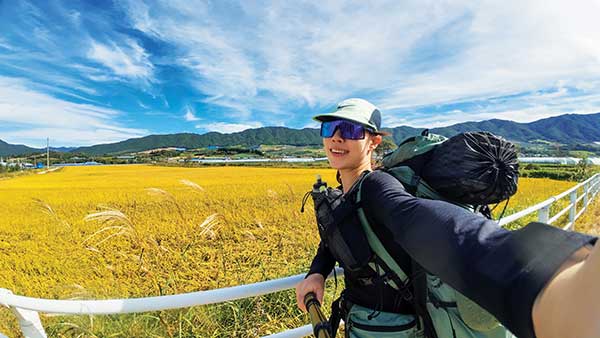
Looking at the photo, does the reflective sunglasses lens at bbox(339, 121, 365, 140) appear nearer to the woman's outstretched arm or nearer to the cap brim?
the cap brim

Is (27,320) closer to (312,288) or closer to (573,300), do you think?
(312,288)

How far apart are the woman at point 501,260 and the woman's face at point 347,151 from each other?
1.10ft

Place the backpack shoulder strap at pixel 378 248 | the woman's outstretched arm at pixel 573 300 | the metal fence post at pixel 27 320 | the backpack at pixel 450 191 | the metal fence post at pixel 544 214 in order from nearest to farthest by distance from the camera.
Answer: the woman's outstretched arm at pixel 573 300
the backpack at pixel 450 191
the backpack shoulder strap at pixel 378 248
the metal fence post at pixel 27 320
the metal fence post at pixel 544 214

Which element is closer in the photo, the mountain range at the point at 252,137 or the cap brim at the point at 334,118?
the cap brim at the point at 334,118

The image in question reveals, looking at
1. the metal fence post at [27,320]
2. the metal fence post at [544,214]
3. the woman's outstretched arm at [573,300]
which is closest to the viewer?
the woman's outstretched arm at [573,300]

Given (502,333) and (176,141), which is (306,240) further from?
(176,141)

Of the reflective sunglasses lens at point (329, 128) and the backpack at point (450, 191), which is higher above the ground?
the reflective sunglasses lens at point (329, 128)

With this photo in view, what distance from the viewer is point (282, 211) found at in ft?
29.9

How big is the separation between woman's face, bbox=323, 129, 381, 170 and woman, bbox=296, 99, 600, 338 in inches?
13.3

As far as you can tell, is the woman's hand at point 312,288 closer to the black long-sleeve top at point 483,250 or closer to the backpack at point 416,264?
the backpack at point 416,264

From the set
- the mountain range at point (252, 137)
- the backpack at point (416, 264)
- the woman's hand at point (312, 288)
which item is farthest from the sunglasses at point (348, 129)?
the mountain range at point (252, 137)

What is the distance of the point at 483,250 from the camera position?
1.62 feet

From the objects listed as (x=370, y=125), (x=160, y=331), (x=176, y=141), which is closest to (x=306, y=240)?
(x=160, y=331)

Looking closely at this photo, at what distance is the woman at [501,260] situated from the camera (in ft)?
Result: 1.18
